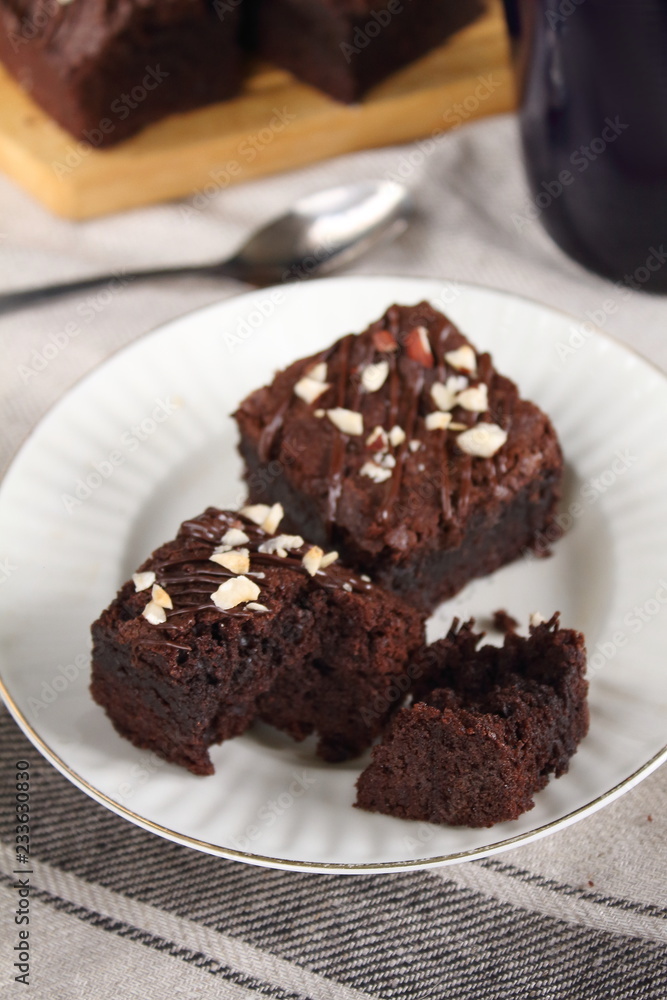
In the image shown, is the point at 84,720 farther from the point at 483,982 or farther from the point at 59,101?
the point at 59,101

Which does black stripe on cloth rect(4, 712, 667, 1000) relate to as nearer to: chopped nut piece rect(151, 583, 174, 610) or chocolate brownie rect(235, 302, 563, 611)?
chopped nut piece rect(151, 583, 174, 610)

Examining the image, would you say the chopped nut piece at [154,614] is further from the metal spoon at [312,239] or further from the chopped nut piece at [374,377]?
the metal spoon at [312,239]

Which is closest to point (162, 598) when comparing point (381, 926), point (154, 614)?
point (154, 614)

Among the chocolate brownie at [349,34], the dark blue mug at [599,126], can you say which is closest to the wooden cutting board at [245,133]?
the chocolate brownie at [349,34]

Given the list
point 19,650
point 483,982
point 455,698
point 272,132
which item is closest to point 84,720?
point 19,650

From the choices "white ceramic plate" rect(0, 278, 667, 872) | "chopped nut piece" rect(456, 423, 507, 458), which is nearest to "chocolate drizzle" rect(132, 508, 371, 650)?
"white ceramic plate" rect(0, 278, 667, 872)

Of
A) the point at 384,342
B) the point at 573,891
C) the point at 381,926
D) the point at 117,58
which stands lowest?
the point at 573,891

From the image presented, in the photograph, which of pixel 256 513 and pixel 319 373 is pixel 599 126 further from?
pixel 256 513
